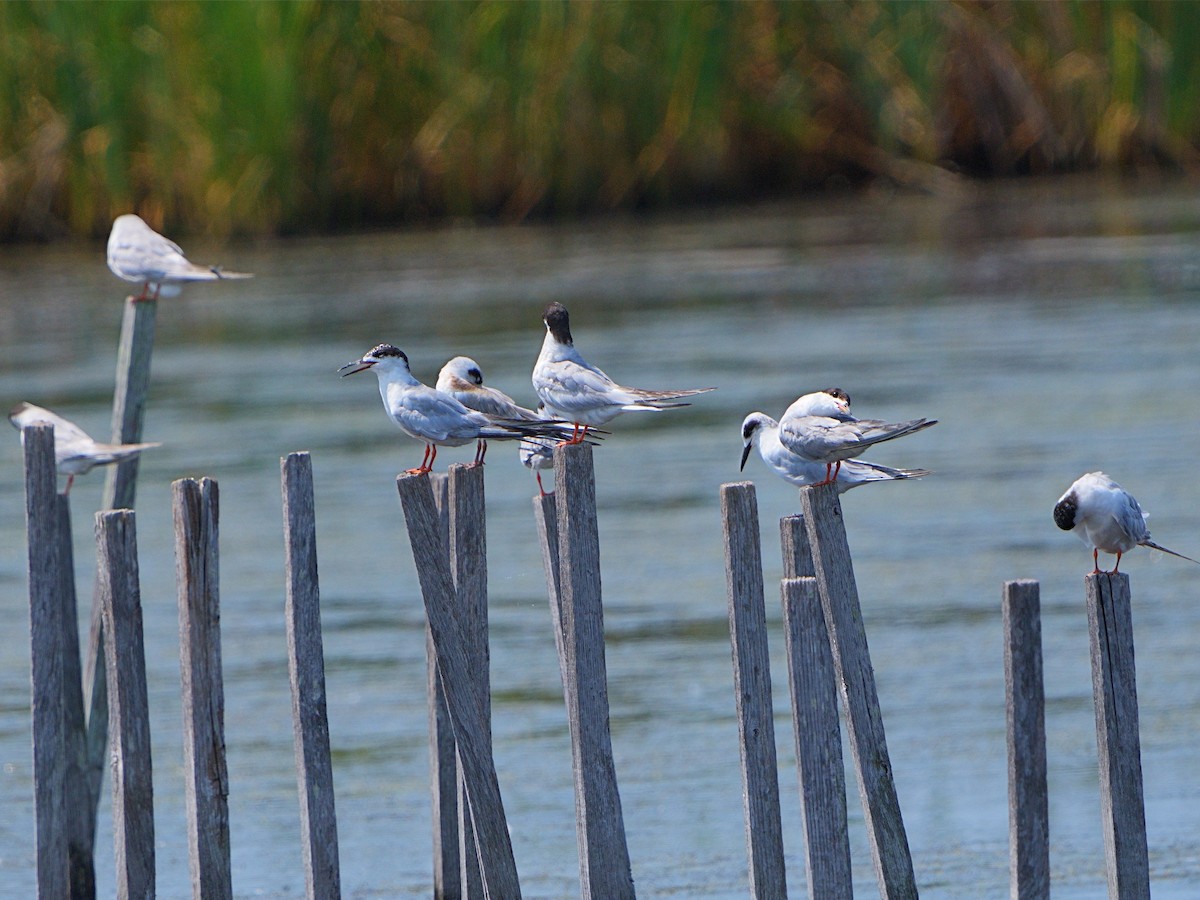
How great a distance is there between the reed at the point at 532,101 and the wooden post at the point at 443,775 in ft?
66.9

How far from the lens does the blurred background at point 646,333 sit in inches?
375

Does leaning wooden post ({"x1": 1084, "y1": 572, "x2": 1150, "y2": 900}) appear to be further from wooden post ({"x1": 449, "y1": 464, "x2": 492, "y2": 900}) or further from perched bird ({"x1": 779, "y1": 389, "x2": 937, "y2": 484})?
wooden post ({"x1": 449, "y1": 464, "x2": 492, "y2": 900})

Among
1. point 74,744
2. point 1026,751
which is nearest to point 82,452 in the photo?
point 74,744

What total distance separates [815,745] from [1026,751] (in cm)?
65

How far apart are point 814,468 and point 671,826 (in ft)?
7.65

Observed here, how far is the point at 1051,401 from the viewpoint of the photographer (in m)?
17.3

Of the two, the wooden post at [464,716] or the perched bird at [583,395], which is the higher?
the perched bird at [583,395]

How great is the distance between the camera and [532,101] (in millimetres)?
27844

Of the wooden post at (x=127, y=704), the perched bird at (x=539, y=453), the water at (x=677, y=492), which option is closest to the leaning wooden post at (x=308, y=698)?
the wooden post at (x=127, y=704)

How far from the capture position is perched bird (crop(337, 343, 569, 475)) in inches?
271

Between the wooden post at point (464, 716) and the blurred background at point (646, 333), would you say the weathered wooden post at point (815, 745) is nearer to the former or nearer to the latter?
the wooden post at point (464, 716)

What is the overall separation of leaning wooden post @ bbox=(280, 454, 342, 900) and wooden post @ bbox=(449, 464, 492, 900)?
1.59 feet

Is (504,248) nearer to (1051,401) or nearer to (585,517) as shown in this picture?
(1051,401)

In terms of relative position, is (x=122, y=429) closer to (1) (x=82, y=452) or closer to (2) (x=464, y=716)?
(1) (x=82, y=452)
